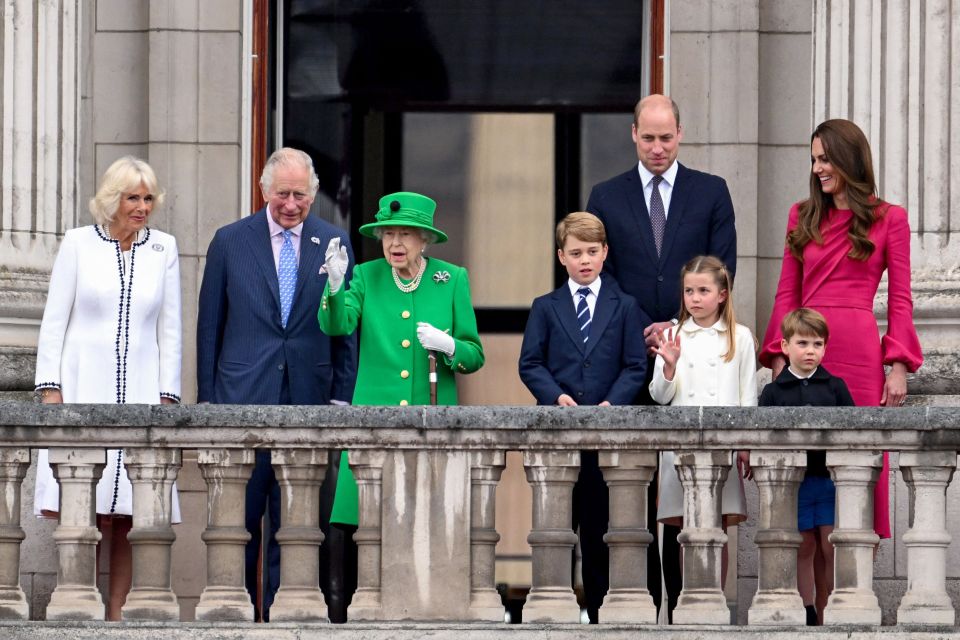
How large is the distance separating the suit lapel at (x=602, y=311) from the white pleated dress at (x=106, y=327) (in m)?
1.86

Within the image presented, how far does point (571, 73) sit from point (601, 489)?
3807 millimetres

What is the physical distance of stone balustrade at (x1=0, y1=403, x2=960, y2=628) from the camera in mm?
8844

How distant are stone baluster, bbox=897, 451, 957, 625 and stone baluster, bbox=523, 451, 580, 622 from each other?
135 cm

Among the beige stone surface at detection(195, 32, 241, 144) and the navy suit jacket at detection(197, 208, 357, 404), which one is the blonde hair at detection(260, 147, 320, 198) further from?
the beige stone surface at detection(195, 32, 241, 144)

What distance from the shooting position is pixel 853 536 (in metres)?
8.84

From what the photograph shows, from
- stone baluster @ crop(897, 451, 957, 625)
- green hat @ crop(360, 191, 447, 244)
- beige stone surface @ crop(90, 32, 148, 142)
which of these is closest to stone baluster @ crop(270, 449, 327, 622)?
green hat @ crop(360, 191, 447, 244)

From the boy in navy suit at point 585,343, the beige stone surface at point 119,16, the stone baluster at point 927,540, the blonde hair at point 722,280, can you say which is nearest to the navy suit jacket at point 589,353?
the boy in navy suit at point 585,343

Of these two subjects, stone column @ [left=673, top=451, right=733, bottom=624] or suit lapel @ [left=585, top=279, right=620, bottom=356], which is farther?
suit lapel @ [left=585, top=279, right=620, bottom=356]

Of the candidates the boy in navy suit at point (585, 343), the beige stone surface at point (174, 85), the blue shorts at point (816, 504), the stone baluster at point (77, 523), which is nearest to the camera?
the stone baluster at point (77, 523)

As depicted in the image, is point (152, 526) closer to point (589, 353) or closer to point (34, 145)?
point (589, 353)

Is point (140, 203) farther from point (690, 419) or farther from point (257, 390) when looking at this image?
point (690, 419)

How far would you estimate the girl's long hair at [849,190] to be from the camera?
31.0 ft

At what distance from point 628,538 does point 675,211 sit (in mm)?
1783

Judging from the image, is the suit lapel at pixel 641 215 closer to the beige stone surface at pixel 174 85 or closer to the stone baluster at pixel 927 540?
the stone baluster at pixel 927 540
